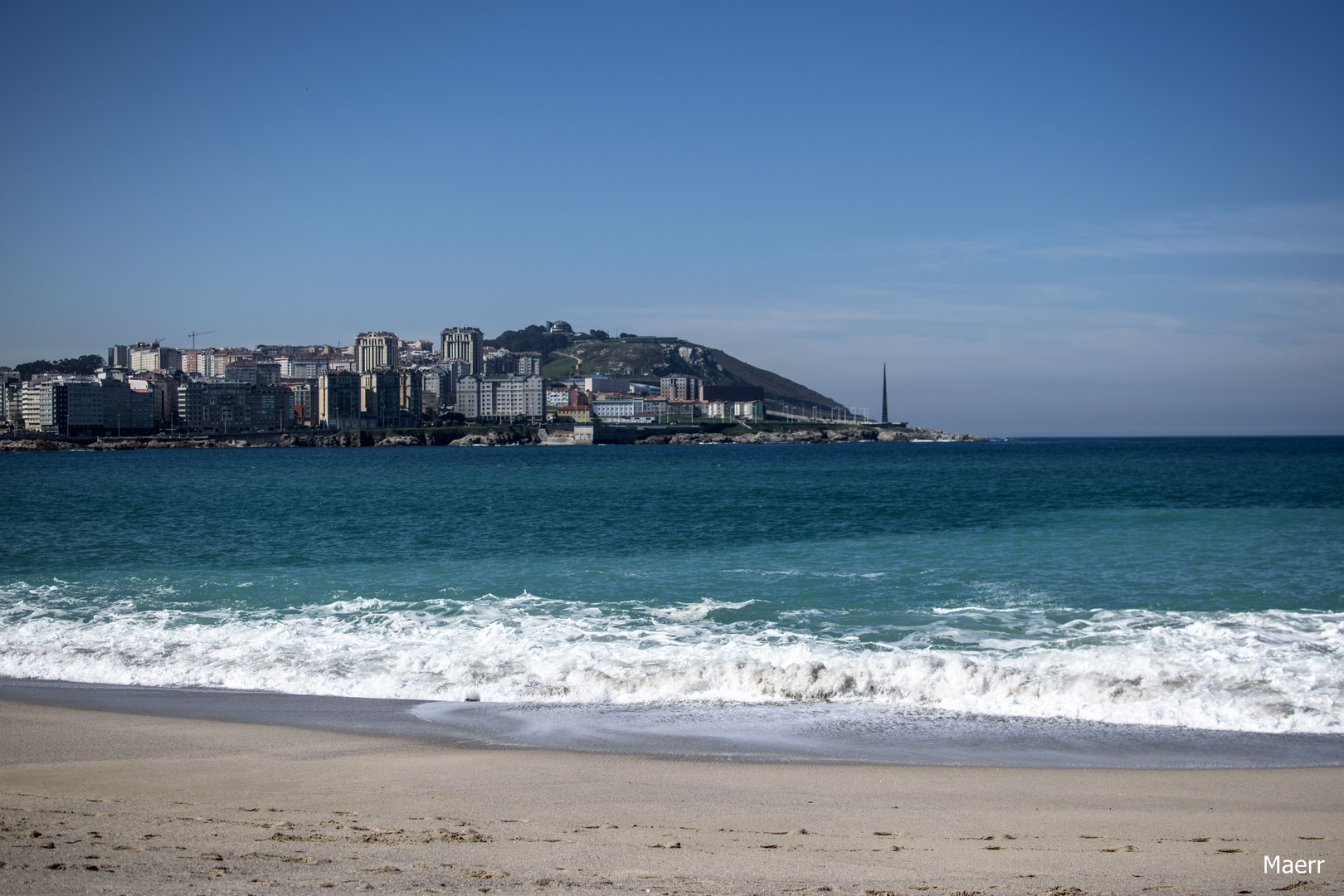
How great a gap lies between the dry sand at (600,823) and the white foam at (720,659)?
1966 mm

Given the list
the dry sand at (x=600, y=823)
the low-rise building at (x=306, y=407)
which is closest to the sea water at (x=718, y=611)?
the dry sand at (x=600, y=823)

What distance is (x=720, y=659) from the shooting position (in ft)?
33.5

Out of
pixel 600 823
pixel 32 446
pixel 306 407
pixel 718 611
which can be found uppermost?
pixel 306 407

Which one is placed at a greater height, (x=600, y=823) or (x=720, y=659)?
(x=600, y=823)

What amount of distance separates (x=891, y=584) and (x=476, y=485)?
3774cm

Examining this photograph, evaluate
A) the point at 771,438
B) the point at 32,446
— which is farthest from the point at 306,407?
the point at 771,438

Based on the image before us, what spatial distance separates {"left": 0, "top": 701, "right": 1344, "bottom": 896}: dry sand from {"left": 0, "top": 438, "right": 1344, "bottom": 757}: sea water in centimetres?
159

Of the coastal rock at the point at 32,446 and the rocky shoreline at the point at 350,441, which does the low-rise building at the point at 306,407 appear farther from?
the coastal rock at the point at 32,446

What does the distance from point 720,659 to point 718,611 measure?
10.4 feet

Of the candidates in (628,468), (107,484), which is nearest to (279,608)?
(107,484)

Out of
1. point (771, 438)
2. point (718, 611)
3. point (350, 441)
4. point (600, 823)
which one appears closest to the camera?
point (600, 823)

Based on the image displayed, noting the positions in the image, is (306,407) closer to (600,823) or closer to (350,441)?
(350,441)

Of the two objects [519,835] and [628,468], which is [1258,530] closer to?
[519,835]

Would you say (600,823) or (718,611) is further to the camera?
(718,611)
